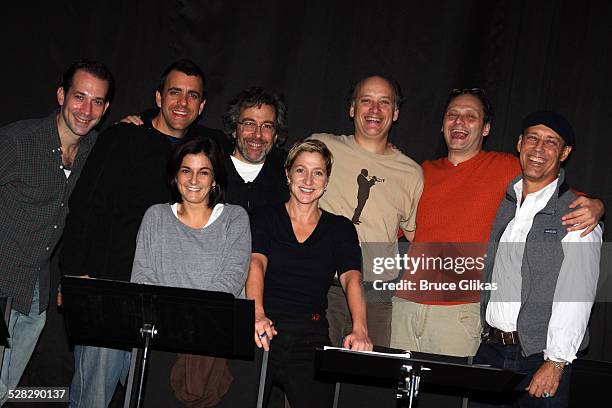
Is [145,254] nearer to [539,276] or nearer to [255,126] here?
[255,126]

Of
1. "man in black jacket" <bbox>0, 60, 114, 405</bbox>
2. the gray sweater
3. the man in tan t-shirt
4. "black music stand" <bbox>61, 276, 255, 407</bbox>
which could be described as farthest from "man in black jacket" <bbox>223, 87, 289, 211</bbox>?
"black music stand" <bbox>61, 276, 255, 407</bbox>

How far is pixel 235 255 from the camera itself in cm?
368

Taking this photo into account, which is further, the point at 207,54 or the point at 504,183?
the point at 207,54

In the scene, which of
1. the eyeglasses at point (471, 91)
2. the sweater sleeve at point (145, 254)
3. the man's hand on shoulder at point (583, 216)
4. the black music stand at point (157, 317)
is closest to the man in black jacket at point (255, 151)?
the sweater sleeve at point (145, 254)

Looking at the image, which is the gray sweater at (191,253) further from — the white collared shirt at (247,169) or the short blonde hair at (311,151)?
the white collared shirt at (247,169)

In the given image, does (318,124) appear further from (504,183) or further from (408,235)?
(504,183)

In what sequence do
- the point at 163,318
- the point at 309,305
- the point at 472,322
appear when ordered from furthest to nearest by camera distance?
the point at 472,322
the point at 309,305
the point at 163,318

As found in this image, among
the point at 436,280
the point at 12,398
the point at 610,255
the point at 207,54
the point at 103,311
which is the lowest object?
the point at 12,398

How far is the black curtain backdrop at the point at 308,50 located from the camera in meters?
4.88

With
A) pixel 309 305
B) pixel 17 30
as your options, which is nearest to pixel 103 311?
pixel 309 305

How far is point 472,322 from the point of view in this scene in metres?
4.18

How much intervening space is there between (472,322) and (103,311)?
1.98m

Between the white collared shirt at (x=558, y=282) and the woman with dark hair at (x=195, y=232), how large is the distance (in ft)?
4.32

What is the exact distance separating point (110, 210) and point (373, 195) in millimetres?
1412
